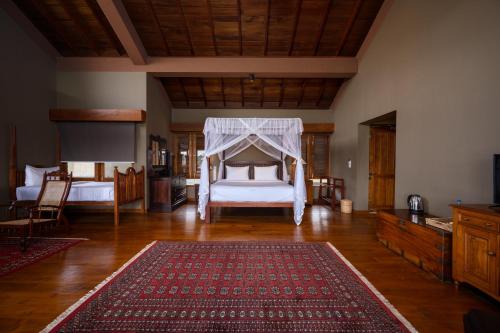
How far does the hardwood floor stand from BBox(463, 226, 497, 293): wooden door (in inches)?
8.8

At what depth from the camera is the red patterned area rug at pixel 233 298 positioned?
74.8 inches

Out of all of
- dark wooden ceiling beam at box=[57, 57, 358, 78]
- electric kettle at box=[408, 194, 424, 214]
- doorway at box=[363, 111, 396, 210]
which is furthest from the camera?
doorway at box=[363, 111, 396, 210]

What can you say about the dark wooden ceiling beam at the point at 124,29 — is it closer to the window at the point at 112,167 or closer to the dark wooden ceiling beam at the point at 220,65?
the dark wooden ceiling beam at the point at 220,65

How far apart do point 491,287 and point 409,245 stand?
1.03 meters

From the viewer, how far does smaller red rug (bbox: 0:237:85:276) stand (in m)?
2.97

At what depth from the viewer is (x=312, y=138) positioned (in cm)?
788

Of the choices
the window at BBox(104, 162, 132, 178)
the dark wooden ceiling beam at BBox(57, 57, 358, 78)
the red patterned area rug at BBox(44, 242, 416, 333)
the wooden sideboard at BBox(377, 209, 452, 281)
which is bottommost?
the red patterned area rug at BBox(44, 242, 416, 333)

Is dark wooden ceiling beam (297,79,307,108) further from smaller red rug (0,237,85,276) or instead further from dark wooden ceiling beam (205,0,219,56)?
smaller red rug (0,237,85,276)

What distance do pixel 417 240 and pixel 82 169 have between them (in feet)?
22.3

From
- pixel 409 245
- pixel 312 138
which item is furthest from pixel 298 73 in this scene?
pixel 409 245

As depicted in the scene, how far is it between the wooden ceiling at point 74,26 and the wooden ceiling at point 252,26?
70 cm

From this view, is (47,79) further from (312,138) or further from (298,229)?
(312,138)

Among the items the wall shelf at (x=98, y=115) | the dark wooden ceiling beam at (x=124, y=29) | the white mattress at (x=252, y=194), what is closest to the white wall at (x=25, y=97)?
the wall shelf at (x=98, y=115)

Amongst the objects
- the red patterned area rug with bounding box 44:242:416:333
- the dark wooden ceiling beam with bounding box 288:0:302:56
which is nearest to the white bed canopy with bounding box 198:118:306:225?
the dark wooden ceiling beam with bounding box 288:0:302:56
